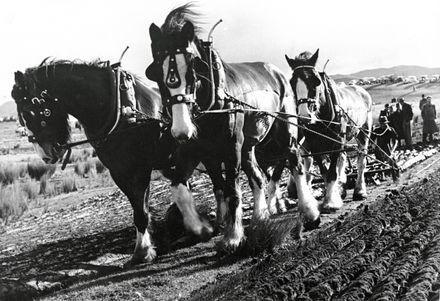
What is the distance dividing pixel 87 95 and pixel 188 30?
55.6 inches

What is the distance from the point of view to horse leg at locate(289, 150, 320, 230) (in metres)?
7.11

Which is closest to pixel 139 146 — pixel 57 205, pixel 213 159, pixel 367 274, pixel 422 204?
pixel 213 159

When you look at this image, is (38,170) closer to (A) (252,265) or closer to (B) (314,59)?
(B) (314,59)

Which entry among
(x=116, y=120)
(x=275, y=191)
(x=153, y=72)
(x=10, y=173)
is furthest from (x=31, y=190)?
(x=153, y=72)

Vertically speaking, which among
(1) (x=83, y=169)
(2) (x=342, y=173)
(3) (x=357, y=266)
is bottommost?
(1) (x=83, y=169)

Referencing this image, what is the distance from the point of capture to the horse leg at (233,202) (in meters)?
5.80

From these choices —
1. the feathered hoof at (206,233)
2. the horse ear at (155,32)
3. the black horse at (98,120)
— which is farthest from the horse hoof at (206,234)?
the horse ear at (155,32)

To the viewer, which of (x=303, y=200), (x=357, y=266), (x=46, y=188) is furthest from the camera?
(x=46, y=188)

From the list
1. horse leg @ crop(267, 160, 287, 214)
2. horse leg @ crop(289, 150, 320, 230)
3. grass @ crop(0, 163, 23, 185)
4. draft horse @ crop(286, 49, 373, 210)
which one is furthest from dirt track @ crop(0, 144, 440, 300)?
grass @ crop(0, 163, 23, 185)

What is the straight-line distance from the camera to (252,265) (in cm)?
534

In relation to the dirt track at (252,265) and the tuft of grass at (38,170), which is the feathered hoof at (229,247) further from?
the tuft of grass at (38,170)

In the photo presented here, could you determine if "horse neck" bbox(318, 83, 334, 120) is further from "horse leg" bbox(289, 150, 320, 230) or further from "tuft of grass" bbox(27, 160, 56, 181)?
"tuft of grass" bbox(27, 160, 56, 181)

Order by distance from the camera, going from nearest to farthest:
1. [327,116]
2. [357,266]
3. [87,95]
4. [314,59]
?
1. [357,266]
2. [87,95]
3. [314,59]
4. [327,116]

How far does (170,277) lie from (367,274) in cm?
192
